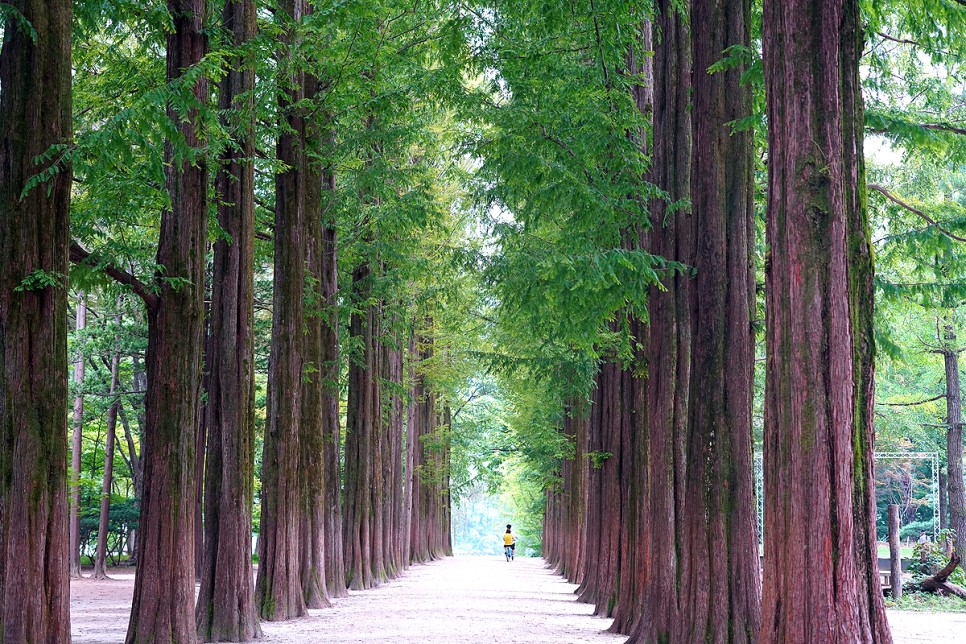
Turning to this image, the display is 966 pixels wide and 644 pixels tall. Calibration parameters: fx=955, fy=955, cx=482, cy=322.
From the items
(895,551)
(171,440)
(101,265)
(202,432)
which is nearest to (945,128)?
(101,265)

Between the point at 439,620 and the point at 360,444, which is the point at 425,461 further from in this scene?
the point at 439,620

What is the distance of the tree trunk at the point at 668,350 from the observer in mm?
11391

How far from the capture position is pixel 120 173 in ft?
31.6

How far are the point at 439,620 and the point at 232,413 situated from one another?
5.03 metres

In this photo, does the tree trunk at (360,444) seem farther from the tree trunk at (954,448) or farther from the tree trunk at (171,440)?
the tree trunk at (954,448)

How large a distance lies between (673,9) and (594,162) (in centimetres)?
239

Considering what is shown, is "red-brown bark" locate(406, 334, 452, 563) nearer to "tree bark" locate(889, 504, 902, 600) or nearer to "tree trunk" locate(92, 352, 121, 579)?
"tree trunk" locate(92, 352, 121, 579)

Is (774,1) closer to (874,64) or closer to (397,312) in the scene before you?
(874,64)

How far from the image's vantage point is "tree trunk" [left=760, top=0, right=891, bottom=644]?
18.6ft

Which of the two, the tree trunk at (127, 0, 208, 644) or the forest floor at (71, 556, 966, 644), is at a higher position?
the tree trunk at (127, 0, 208, 644)

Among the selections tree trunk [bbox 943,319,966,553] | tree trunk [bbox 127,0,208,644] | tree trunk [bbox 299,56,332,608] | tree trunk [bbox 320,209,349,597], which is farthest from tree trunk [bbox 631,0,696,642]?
tree trunk [bbox 943,319,966,553]

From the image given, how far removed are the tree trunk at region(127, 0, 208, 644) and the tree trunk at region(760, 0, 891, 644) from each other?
6.25 meters

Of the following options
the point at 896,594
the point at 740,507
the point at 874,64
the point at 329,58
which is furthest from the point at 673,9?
the point at 896,594

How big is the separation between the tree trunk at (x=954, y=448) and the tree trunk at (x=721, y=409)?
1584cm
